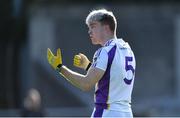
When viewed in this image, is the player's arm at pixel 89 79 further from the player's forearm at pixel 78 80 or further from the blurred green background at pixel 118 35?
the blurred green background at pixel 118 35

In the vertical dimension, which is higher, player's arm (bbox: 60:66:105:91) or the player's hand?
the player's hand

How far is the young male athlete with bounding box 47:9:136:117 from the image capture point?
22.0 ft

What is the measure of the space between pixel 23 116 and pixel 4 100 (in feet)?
26.1

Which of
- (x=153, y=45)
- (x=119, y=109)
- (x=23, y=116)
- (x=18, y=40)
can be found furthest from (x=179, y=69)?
(x=119, y=109)

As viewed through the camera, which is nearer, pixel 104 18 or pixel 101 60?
pixel 101 60

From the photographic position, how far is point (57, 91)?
2086 centimetres

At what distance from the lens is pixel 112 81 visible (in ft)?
22.2

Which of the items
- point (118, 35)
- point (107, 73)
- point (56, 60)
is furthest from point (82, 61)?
point (118, 35)

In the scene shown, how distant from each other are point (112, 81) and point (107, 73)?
0.27 feet

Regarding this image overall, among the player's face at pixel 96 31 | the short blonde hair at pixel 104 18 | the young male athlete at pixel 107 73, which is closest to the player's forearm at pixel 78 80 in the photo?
the young male athlete at pixel 107 73

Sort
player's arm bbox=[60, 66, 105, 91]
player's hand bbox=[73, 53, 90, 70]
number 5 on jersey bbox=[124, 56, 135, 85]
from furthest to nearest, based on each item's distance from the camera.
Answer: player's hand bbox=[73, 53, 90, 70] → number 5 on jersey bbox=[124, 56, 135, 85] → player's arm bbox=[60, 66, 105, 91]

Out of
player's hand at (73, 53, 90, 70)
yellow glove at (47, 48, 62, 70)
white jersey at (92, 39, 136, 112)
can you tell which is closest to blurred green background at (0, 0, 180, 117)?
player's hand at (73, 53, 90, 70)

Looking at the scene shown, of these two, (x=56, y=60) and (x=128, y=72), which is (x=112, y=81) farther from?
(x=56, y=60)

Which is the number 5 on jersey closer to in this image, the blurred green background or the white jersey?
the white jersey
